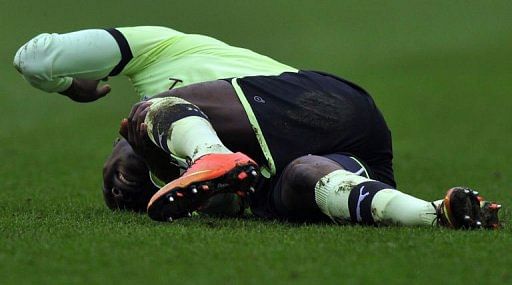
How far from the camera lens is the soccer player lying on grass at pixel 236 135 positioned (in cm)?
450

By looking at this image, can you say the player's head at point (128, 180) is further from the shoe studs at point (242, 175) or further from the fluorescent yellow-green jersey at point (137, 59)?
the shoe studs at point (242, 175)

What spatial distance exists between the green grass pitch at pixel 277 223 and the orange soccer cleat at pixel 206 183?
0.12 meters

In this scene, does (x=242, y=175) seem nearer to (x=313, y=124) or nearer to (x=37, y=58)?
(x=313, y=124)

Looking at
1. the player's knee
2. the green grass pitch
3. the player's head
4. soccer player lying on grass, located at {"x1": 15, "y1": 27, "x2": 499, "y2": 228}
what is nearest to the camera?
the green grass pitch

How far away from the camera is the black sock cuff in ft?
15.1

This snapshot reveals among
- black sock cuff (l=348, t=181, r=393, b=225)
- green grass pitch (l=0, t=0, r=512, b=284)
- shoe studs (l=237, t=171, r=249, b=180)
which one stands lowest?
green grass pitch (l=0, t=0, r=512, b=284)

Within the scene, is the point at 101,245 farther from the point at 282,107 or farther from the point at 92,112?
the point at 92,112

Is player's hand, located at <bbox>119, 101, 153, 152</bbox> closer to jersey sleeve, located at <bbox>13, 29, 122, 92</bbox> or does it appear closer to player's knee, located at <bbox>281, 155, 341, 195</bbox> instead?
jersey sleeve, located at <bbox>13, 29, 122, 92</bbox>

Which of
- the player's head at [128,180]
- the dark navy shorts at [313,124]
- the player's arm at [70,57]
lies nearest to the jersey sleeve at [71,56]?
the player's arm at [70,57]

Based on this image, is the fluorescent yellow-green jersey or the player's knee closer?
the player's knee

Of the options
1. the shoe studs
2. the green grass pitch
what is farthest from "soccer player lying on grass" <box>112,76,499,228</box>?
the green grass pitch

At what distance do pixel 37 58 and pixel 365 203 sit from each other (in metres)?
1.77

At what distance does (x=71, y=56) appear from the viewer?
5.36m

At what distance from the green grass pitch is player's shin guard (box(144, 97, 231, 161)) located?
0.31 meters
